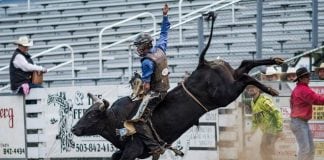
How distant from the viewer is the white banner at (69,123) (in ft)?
54.5

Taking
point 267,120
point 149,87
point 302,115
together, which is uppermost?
point 149,87

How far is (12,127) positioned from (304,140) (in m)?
5.78

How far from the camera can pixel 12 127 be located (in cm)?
1733

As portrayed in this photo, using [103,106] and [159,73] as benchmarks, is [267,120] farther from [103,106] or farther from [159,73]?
[103,106]

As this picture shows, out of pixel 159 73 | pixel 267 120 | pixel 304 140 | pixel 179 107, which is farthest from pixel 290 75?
pixel 159 73

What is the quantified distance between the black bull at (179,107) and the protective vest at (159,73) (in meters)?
0.35

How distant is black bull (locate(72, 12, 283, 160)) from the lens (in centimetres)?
1297

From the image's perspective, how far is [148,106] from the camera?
42.2ft

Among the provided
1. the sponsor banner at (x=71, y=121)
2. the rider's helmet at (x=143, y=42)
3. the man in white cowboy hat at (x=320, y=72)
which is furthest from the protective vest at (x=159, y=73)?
the sponsor banner at (x=71, y=121)

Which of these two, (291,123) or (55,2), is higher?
(55,2)

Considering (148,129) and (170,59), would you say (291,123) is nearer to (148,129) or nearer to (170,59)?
(148,129)

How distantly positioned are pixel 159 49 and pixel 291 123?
277 cm

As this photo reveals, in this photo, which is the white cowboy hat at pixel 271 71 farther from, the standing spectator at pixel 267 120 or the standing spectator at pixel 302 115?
the standing spectator at pixel 302 115

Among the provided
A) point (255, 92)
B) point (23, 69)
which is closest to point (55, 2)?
point (23, 69)
